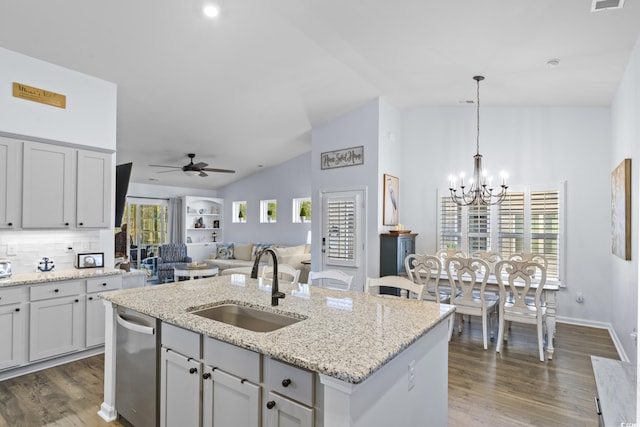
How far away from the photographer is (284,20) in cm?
345

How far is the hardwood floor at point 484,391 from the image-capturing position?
8.46ft

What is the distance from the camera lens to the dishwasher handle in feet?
6.91

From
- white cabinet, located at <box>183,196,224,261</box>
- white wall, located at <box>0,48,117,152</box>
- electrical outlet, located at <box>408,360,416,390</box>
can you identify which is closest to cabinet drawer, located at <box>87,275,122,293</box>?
white wall, located at <box>0,48,117,152</box>

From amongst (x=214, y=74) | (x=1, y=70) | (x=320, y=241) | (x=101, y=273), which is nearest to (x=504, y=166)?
(x=320, y=241)

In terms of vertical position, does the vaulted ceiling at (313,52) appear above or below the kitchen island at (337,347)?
above

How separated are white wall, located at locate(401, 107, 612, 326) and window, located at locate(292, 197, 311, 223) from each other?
287 centimetres

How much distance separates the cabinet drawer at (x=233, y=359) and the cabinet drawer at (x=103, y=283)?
8.38 feet

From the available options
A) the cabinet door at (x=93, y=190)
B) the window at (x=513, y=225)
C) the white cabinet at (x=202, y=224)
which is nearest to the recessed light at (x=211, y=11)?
the cabinet door at (x=93, y=190)

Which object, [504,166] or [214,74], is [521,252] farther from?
[214,74]

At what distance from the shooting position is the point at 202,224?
1034cm

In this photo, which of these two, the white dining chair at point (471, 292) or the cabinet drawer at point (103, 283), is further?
the white dining chair at point (471, 292)

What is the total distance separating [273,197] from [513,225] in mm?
5582

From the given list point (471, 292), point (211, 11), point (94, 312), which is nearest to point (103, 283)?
point (94, 312)

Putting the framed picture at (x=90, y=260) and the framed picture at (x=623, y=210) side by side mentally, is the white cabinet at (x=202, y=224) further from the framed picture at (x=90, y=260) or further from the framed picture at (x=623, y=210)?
the framed picture at (x=623, y=210)
